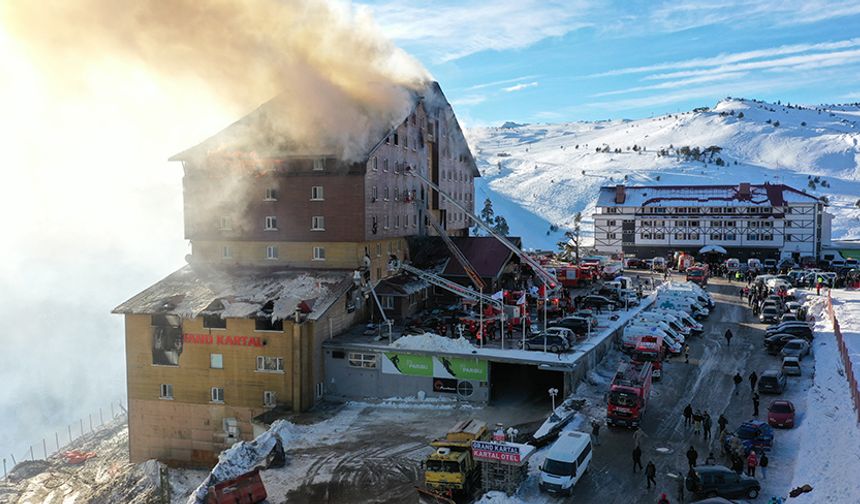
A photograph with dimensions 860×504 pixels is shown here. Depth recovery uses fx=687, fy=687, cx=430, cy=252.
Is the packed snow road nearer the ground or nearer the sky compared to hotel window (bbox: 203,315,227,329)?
nearer the ground

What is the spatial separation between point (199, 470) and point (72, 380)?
3985 inches

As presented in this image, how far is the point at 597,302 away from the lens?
53.8 m

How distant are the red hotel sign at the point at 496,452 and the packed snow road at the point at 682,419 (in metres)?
1.38

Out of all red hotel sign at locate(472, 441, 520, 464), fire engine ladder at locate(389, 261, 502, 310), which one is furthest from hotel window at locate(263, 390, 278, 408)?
red hotel sign at locate(472, 441, 520, 464)

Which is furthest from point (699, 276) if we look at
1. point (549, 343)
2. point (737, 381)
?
point (549, 343)

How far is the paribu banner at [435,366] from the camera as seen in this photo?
121ft

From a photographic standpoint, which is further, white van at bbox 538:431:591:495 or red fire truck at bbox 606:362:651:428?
red fire truck at bbox 606:362:651:428

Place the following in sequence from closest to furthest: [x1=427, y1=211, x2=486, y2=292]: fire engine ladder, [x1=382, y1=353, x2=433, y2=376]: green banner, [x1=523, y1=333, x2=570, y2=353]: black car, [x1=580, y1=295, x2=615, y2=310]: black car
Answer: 1. [x1=523, y1=333, x2=570, y2=353]: black car
2. [x1=382, y1=353, x2=433, y2=376]: green banner
3. [x1=427, y1=211, x2=486, y2=292]: fire engine ladder
4. [x1=580, y1=295, x2=615, y2=310]: black car

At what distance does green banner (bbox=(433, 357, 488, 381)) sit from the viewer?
120 feet

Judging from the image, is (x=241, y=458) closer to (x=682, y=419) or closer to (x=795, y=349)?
(x=682, y=419)

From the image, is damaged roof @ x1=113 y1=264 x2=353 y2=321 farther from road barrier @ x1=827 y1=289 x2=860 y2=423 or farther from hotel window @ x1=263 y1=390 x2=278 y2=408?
road barrier @ x1=827 y1=289 x2=860 y2=423

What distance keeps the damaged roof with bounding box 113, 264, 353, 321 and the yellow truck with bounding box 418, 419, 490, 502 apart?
1444 cm

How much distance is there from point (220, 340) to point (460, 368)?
547 inches

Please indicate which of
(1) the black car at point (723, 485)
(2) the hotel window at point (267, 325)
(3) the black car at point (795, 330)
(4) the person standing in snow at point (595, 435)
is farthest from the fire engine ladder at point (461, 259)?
(1) the black car at point (723, 485)
